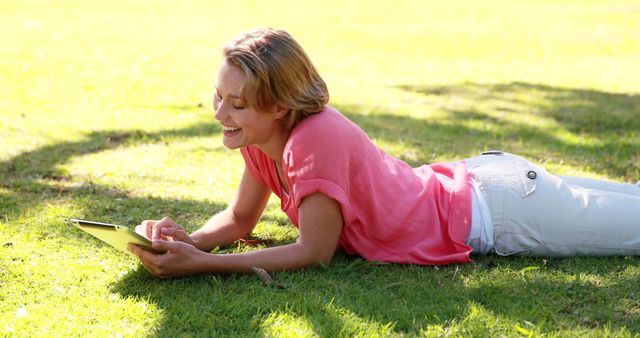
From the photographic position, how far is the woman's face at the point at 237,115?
10.2 ft

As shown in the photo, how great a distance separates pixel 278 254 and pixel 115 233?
0.65m

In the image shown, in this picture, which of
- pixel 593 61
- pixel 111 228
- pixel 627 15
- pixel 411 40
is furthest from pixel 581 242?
pixel 627 15

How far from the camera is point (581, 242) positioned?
11.2 feet

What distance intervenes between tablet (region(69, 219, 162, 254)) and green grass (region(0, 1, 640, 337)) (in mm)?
205

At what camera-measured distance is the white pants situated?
11.2 ft

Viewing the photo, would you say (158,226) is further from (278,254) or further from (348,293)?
(348,293)

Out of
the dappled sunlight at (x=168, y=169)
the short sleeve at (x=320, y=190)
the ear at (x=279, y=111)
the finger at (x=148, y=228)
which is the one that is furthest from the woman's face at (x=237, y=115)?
the dappled sunlight at (x=168, y=169)

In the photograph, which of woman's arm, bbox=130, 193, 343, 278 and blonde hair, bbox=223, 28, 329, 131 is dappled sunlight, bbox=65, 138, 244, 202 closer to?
woman's arm, bbox=130, 193, 343, 278

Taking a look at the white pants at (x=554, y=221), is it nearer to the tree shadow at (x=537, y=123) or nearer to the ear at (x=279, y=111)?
the ear at (x=279, y=111)

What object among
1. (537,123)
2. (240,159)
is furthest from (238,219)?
(537,123)

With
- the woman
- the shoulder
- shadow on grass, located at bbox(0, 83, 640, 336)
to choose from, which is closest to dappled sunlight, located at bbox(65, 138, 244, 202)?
shadow on grass, located at bbox(0, 83, 640, 336)

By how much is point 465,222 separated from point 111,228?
1.42 metres

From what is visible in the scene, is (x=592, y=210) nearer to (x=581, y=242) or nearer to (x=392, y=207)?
(x=581, y=242)

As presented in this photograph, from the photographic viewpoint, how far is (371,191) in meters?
3.28
